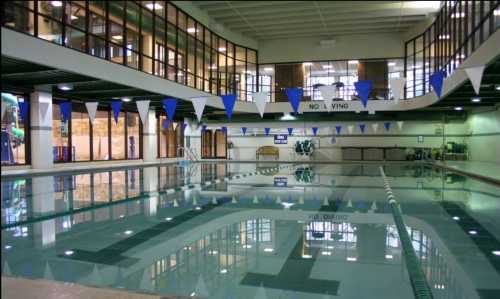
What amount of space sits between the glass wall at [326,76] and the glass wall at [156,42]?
3.44 ft

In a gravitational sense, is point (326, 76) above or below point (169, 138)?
above

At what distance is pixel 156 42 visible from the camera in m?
17.2

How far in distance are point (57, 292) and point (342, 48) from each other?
24.6 metres

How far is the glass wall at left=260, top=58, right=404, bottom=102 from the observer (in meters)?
25.0

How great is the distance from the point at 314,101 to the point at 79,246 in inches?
822

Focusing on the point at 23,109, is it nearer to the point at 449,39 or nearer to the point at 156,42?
the point at 156,42

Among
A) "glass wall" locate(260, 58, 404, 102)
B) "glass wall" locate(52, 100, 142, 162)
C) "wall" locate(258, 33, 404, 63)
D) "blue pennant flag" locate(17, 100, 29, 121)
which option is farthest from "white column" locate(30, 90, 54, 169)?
"wall" locate(258, 33, 404, 63)

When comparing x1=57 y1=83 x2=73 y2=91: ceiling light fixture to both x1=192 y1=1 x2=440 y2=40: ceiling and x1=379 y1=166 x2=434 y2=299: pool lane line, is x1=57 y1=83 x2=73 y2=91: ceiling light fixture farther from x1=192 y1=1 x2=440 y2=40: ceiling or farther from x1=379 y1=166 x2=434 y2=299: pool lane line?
x1=379 y1=166 x2=434 y2=299: pool lane line

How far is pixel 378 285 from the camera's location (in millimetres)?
3203

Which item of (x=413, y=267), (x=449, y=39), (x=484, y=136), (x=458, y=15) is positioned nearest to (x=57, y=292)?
(x=413, y=267)

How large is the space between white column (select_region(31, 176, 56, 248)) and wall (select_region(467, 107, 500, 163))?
1786cm

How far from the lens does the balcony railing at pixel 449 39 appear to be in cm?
1093

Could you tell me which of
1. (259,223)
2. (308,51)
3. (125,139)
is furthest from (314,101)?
(259,223)

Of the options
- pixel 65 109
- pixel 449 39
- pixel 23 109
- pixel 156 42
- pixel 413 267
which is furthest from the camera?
pixel 156 42
